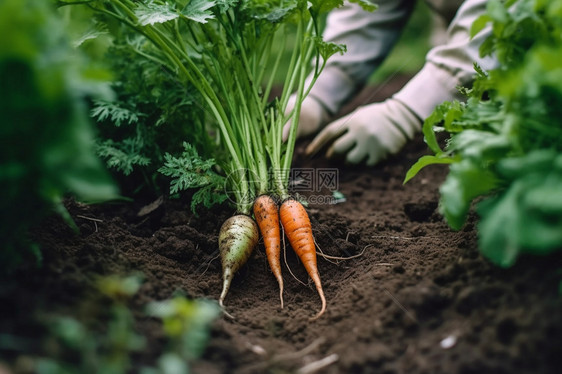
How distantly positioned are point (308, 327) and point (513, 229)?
0.76 meters

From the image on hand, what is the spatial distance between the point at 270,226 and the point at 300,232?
0.45 feet

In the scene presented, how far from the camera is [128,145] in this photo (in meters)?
2.22

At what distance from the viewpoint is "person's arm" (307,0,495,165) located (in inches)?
106

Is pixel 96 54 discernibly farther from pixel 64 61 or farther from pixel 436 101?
pixel 64 61

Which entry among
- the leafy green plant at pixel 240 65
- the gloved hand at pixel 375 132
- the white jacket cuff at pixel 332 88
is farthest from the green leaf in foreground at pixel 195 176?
the white jacket cuff at pixel 332 88

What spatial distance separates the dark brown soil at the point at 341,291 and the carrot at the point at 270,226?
0.29ft

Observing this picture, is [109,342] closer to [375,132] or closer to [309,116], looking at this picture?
[375,132]

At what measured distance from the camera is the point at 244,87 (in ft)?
7.67

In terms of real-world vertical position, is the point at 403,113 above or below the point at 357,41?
below

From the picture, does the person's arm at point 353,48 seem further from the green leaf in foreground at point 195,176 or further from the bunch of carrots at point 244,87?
the green leaf in foreground at point 195,176

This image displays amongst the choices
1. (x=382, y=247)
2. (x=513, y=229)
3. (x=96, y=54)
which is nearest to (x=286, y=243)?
(x=382, y=247)

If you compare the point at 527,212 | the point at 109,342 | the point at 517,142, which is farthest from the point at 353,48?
the point at 109,342

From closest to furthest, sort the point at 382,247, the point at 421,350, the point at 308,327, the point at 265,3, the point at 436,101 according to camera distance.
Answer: the point at 421,350
the point at 308,327
the point at 382,247
the point at 265,3
the point at 436,101

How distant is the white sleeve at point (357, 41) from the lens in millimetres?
3104
